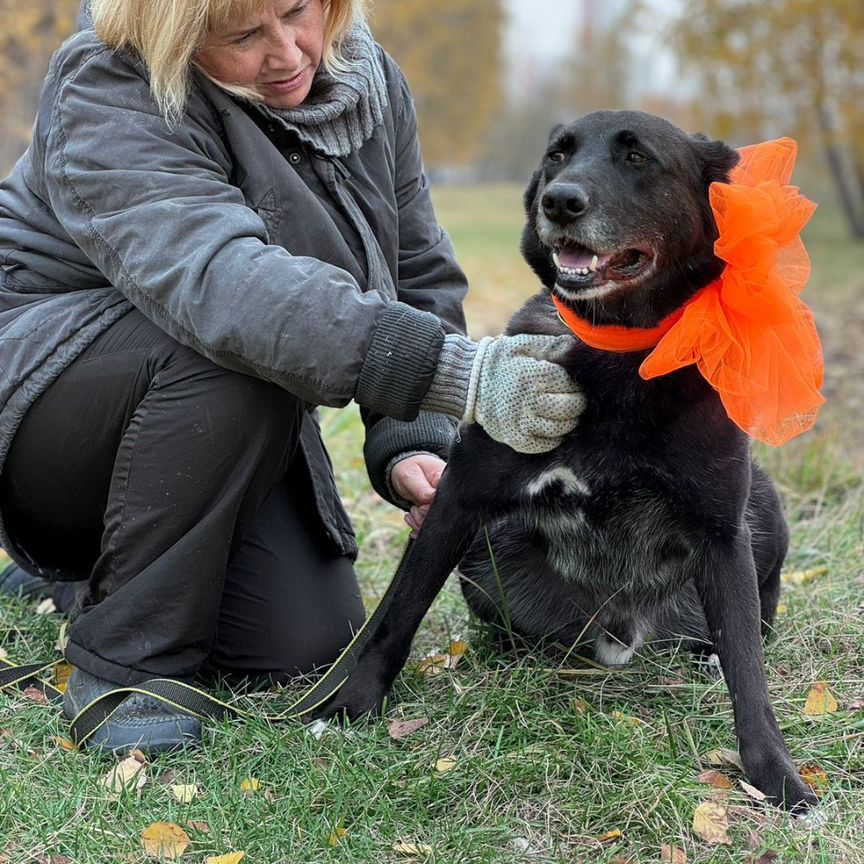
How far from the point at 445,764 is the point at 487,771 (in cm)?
9

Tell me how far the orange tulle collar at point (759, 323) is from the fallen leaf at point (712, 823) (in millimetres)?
674

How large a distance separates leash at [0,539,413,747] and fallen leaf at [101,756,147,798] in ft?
0.48

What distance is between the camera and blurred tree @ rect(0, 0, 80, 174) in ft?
40.2

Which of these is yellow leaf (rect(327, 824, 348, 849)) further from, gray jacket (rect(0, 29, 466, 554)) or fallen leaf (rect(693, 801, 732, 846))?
gray jacket (rect(0, 29, 466, 554))

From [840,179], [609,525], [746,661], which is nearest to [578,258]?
[609,525]

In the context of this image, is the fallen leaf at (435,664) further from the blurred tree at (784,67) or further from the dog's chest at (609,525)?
the blurred tree at (784,67)

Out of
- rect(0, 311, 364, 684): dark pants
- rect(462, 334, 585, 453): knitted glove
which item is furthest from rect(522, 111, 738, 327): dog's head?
rect(0, 311, 364, 684): dark pants

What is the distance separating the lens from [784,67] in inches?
715

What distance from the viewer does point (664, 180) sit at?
2209mm

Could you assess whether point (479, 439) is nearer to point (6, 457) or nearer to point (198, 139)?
point (198, 139)

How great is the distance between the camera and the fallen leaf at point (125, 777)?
6.85 ft

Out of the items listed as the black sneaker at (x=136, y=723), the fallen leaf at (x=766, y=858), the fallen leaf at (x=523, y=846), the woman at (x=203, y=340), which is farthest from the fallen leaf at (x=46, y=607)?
the fallen leaf at (x=766, y=858)

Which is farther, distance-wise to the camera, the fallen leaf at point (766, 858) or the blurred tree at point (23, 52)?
the blurred tree at point (23, 52)

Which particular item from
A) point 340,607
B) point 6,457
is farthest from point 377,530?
point 6,457
